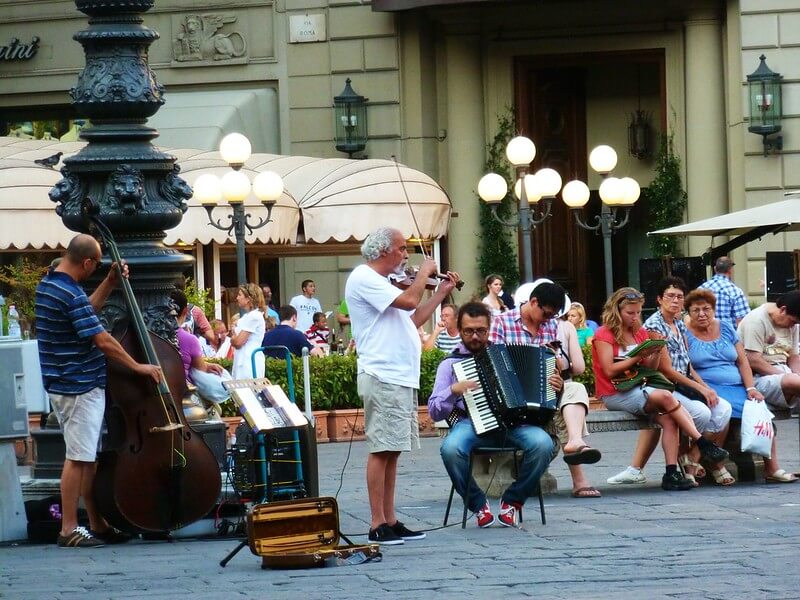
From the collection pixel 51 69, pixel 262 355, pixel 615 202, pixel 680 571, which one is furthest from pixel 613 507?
pixel 51 69

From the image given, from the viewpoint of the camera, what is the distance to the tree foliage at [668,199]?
25.5 meters

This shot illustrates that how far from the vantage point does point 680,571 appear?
844cm

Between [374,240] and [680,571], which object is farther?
[374,240]

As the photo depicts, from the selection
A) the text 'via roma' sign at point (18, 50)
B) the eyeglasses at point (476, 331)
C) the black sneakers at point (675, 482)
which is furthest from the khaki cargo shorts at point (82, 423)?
the text 'via roma' sign at point (18, 50)

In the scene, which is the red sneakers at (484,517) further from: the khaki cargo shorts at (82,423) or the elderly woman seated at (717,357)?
the elderly woman seated at (717,357)

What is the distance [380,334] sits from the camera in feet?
32.8

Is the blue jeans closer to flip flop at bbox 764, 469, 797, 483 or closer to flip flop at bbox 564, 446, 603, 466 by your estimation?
flip flop at bbox 564, 446, 603, 466

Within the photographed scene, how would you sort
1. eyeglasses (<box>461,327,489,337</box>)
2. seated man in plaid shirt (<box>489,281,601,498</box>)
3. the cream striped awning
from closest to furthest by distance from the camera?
eyeglasses (<box>461,327,489,337</box>)
seated man in plaid shirt (<box>489,281,601,498</box>)
the cream striped awning

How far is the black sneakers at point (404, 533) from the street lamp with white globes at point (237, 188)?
30.0 ft

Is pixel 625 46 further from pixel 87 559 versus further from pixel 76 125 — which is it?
pixel 87 559

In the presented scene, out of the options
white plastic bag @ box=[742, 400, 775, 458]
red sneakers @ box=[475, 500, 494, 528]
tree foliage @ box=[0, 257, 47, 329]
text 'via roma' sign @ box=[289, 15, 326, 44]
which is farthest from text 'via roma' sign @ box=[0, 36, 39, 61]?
red sneakers @ box=[475, 500, 494, 528]

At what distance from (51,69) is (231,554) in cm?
1943

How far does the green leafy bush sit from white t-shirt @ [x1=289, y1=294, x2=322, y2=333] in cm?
518

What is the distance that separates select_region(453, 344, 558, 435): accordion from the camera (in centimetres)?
1066
